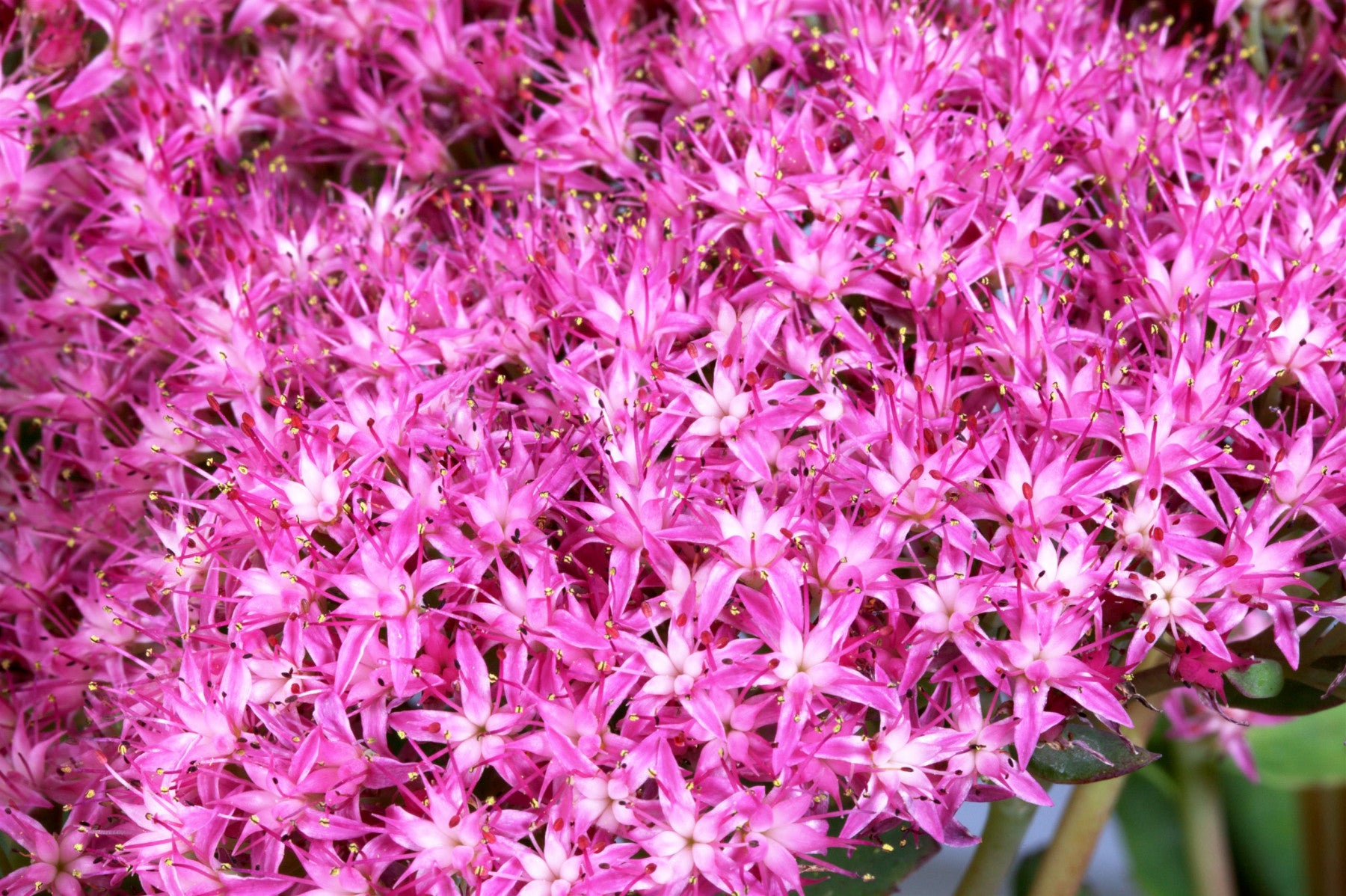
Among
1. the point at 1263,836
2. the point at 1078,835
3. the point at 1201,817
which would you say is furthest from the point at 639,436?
the point at 1263,836

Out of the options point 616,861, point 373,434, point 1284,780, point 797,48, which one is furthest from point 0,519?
point 1284,780

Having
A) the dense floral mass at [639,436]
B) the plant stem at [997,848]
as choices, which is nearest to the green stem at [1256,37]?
the dense floral mass at [639,436]

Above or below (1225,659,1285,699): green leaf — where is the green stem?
above

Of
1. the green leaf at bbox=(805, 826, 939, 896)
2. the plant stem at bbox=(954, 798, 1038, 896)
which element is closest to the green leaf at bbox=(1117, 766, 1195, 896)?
the plant stem at bbox=(954, 798, 1038, 896)

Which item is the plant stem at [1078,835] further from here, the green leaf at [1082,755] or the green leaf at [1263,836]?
the green leaf at [1263,836]

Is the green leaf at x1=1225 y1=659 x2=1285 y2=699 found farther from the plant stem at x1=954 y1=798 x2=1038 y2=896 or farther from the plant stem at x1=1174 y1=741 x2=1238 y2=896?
the plant stem at x1=1174 y1=741 x2=1238 y2=896

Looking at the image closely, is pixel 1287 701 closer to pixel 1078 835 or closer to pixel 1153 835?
pixel 1078 835
